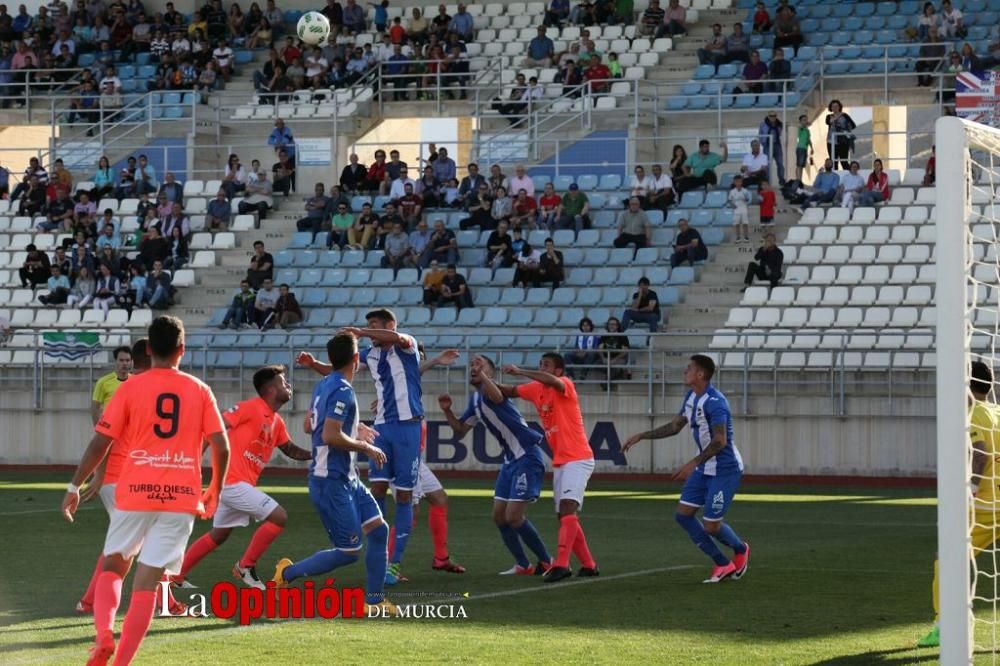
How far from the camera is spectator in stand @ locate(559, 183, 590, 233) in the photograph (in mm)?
31641

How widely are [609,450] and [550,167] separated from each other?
32.6 ft

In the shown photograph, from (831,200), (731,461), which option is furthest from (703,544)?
(831,200)

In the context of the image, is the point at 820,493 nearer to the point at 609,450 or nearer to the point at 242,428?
the point at 609,450

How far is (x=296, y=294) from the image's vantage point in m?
31.8

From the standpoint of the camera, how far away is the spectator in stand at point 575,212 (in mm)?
31641

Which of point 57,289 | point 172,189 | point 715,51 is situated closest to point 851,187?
point 715,51

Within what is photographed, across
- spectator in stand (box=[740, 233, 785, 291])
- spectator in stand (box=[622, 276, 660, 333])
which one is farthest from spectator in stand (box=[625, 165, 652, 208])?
spectator in stand (box=[622, 276, 660, 333])

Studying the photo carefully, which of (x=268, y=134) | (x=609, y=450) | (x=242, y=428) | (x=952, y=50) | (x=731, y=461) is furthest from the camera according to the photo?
(x=268, y=134)

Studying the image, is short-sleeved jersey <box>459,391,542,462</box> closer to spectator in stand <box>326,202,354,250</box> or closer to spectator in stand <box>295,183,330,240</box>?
spectator in stand <box>326,202,354,250</box>

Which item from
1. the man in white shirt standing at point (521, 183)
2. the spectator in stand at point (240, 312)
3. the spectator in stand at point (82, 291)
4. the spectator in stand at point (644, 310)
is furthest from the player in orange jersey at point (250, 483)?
the spectator in stand at point (82, 291)

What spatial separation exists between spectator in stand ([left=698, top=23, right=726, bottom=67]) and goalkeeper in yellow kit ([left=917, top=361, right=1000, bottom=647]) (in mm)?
25377

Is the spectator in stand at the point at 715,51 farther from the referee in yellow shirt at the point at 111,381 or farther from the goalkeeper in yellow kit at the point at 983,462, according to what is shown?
the goalkeeper in yellow kit at the point at 983,462

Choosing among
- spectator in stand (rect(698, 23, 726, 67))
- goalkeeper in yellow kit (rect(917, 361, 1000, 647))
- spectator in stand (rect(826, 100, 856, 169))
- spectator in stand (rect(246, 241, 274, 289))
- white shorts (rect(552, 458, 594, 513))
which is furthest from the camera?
spectator in stand (rect(698, 23, 726, 67))

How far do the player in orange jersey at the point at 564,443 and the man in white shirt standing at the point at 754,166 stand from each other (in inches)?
720
